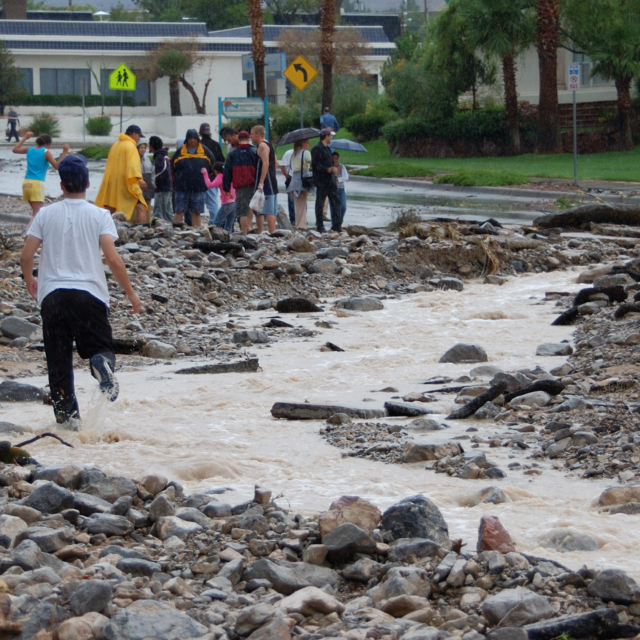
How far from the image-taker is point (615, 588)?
11.9 ft

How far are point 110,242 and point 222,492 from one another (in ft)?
5.92

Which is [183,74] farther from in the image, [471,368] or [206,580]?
[206,580]

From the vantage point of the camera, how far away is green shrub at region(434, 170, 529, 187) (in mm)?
27981

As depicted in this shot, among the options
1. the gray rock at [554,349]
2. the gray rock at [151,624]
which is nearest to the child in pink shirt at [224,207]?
the gray rock at [554,349]

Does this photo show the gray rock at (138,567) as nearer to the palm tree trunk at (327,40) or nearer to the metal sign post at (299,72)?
the metal sign post at (299,72)

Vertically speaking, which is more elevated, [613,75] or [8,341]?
[613,75]

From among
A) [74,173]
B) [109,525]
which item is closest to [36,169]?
[74,173]

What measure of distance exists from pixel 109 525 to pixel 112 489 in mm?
440

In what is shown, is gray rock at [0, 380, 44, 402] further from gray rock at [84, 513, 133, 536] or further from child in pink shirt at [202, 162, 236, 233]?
child in pink shirt at [202, 162, 236, 233]

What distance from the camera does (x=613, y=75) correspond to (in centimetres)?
3703

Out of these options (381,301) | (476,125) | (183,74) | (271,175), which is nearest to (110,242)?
(381,301)

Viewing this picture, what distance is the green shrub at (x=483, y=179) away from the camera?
2798cm

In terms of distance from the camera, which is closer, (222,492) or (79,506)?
(79,506)

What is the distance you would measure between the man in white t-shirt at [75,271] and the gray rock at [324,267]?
7466 mm
